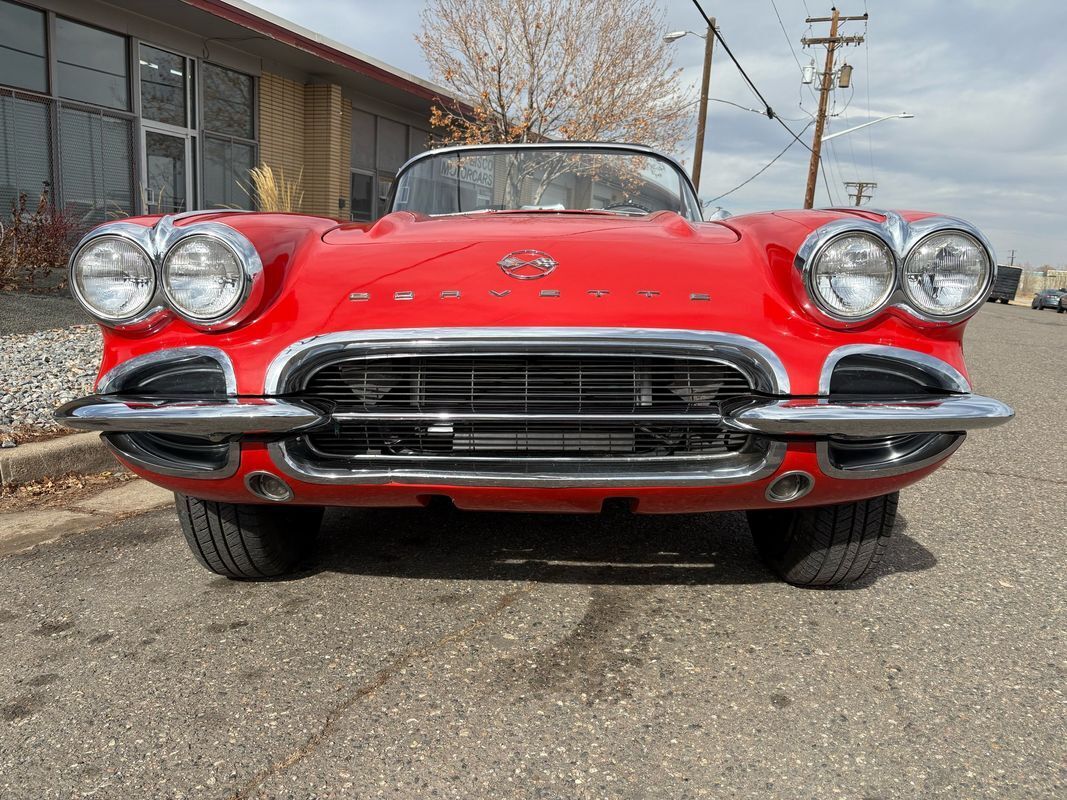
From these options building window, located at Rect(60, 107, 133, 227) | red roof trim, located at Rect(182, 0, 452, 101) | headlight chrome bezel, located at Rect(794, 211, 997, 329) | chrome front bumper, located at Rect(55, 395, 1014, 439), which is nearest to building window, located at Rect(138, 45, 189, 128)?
building window, located at Rect(60, 107, 133, 227)

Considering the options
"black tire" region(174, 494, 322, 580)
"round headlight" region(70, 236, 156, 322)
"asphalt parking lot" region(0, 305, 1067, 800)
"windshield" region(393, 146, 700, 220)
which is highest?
"windshield" region(393, 146, 700, 220)

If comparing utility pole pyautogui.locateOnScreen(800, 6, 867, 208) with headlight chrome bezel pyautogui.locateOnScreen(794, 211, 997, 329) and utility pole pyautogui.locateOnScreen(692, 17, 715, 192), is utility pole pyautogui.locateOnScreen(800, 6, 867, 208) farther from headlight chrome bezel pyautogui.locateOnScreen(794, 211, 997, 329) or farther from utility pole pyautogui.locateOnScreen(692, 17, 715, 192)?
headlight chrome bezel pyautogui.locateOnScreen(794, 211, 997, 329)

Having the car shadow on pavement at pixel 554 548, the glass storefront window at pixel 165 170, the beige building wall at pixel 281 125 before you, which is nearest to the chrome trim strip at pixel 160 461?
the car shadow on pavement at pixel 554 548

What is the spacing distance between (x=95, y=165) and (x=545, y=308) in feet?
33.9

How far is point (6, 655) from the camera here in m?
2.00

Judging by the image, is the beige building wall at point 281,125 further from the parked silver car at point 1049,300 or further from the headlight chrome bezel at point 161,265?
the parked silver car at point 1049,300

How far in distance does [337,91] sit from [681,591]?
531 inches

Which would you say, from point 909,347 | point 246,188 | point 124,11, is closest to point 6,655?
point 909,347

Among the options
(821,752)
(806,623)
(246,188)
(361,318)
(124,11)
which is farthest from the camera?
(246,188)

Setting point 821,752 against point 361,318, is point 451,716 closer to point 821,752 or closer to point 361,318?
point 821,752

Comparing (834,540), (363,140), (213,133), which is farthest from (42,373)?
(363,140)

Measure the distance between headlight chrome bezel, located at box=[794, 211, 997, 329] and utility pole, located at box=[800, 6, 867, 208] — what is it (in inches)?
1041

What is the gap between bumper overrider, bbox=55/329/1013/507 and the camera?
1.88 meters

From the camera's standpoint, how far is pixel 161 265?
6.58ft
